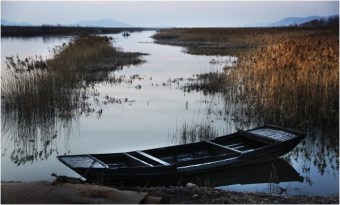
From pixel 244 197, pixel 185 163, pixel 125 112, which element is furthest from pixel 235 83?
pixel 244 197

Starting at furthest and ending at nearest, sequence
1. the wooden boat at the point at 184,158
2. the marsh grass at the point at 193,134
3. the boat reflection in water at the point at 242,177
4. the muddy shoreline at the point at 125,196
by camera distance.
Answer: the marsh grass at the point at 193,134, the boat reflection in water at the point at 242,177, the wooden boat at the point at 184,158, the muddy shoreline at the point at 125,196

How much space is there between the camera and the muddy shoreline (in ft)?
15.4

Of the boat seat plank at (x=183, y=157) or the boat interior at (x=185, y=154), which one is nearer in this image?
the boat interior at (x=185, y=154)

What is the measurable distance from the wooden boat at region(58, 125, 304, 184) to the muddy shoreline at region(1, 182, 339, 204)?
0.46 meters

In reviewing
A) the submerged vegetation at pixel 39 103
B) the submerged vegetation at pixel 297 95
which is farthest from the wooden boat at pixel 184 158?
the submerged vegetation at pixel 39 103

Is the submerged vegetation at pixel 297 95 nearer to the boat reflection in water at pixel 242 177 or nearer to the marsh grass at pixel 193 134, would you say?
the boat reflection in water at pixel 242 177

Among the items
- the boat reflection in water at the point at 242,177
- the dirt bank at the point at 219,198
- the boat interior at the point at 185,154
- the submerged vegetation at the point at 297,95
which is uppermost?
the submerged vegetation at the point at 297,95

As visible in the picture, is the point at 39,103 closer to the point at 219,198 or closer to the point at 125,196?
the point at 125,196

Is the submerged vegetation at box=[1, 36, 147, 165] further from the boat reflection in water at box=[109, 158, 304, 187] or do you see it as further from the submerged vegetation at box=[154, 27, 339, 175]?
the submerged vegetation at box=[154, 27, 339, 175]

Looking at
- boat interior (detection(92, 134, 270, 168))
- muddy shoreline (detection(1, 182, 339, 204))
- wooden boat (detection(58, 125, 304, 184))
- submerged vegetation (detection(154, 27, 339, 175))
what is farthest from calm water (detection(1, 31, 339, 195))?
muddy shoreline (detection(1, 182, 339, 204))

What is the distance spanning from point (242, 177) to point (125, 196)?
8.82 feet

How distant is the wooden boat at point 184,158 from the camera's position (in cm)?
595

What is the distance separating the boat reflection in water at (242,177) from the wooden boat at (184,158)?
12 centimetres

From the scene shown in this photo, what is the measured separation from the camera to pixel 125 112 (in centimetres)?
1160
